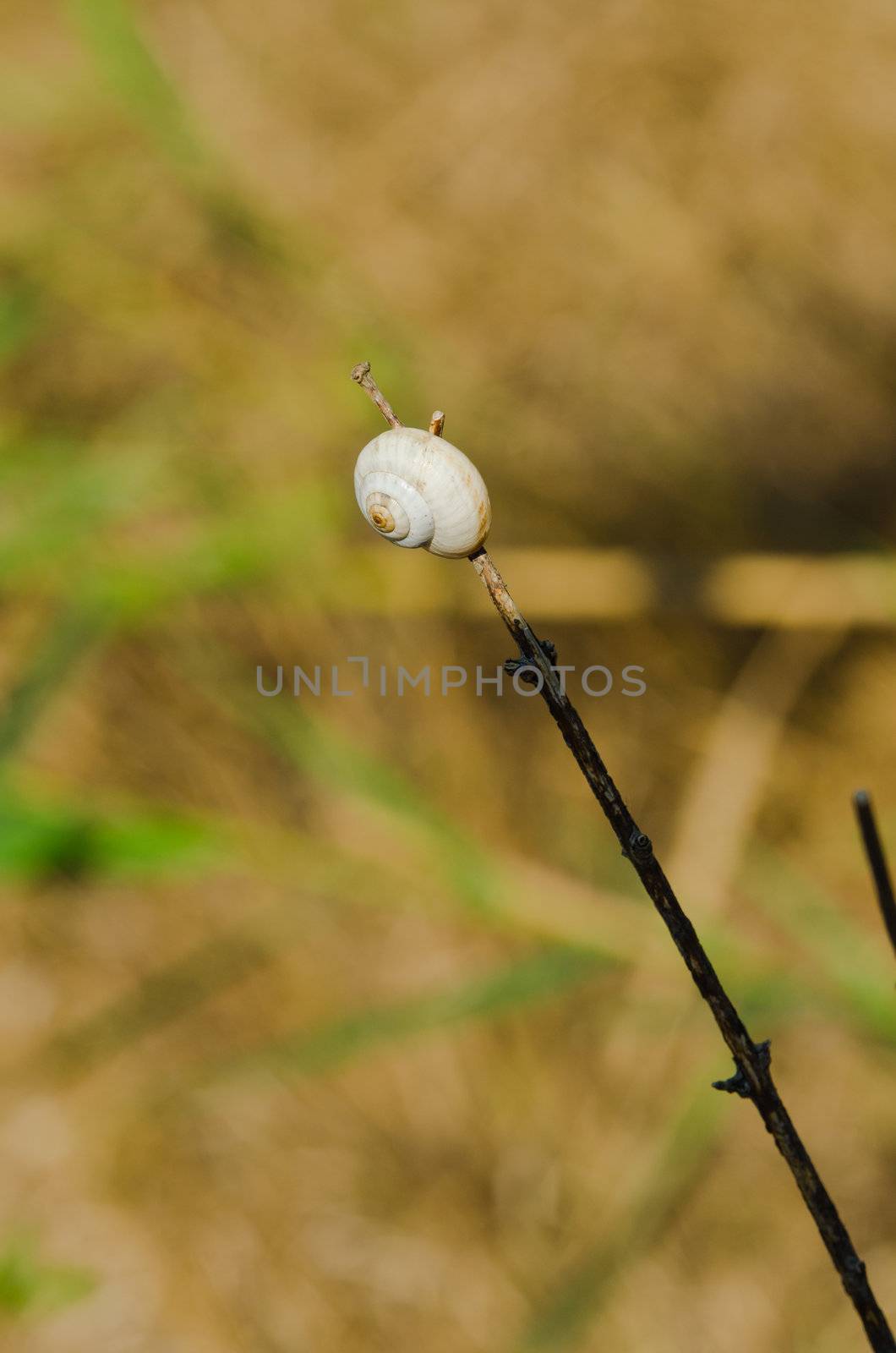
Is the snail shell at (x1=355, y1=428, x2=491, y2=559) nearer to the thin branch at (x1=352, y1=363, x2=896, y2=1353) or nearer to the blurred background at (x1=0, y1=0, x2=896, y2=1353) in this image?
the thin branch at (x1=352, y1=363, x2=896, y2=1353)

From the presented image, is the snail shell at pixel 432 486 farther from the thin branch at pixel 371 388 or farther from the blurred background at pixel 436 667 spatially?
the blurred background at pixel 436 667

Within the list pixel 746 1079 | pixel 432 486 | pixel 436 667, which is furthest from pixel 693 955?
pixel 436 667

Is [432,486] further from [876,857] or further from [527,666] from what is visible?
[876,857]

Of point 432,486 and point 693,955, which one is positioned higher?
point 432,486

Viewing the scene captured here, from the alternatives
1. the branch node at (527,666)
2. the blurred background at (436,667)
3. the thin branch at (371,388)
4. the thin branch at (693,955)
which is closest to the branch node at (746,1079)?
the thin branch at (693,955)

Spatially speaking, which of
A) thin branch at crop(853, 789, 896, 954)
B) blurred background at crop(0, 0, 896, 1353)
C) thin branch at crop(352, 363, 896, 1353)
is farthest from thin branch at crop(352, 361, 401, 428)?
blurred background at crop(0, 0, 896, 1353)

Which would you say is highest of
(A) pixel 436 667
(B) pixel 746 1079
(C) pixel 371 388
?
(A) pixel 436 667

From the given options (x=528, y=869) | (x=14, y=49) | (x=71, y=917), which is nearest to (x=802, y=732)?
(x=528, y=869)
